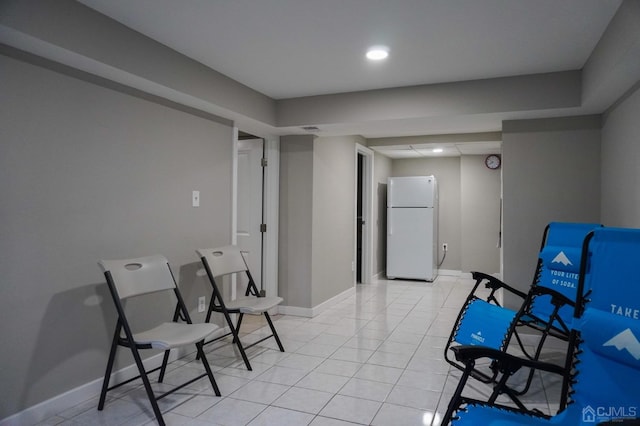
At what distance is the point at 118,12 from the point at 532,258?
368 cm

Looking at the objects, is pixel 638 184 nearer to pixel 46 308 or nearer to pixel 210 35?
pixel 210 35

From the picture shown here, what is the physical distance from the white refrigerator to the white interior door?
2979 millimetres

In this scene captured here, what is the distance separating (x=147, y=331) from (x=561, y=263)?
9.42 feet

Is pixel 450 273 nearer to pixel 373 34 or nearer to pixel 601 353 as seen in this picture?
pixel 373 34

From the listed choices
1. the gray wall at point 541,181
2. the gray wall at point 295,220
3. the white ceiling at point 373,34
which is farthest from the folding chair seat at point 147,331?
the gray wall at point 541,181

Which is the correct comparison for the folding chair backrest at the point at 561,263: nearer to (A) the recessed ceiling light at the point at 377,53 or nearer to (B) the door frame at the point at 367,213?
(A) the recessed ceiling light at the point at 377,53

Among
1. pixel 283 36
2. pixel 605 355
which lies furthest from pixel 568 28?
pixel 605 355

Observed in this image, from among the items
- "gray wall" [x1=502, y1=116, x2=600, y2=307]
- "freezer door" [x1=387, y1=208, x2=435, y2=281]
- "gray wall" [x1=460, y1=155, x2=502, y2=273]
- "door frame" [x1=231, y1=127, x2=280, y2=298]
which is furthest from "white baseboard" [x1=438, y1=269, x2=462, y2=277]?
"door frame" [x1=231, y1=127, x2=280, y2=298]

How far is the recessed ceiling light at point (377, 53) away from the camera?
2.80 meters

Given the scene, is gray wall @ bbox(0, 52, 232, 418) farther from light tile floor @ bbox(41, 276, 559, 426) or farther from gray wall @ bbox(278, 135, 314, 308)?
gray wall @ bbox(278, 135, 314, 308)

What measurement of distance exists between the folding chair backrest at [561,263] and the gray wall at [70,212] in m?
2.81

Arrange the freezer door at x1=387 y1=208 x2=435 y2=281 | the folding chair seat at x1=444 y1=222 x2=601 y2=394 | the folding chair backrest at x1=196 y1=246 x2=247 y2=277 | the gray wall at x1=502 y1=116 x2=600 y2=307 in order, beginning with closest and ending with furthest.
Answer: the folding chair seat at x1=444 y1=222 x2=601 y2=394 < the folding chair backrest at x1=196 y1=246 x2=247 y2=277 < the gray wall at x1=502 y1=116 x2=600 y2=307 < the freezer door at x1=387 y1=208 x2=435 y2=281

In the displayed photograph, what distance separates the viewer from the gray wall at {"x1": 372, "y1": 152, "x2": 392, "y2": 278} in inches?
264

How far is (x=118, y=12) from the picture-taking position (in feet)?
7.62
